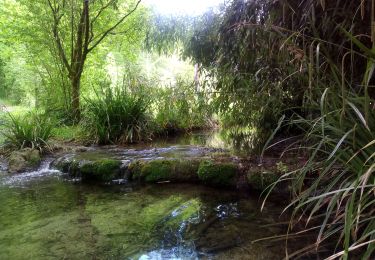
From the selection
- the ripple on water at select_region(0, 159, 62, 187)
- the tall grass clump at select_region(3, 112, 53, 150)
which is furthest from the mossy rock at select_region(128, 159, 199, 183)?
the tall grass clump at select_region(3, 112, 53, 150)

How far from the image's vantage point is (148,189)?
4047mm

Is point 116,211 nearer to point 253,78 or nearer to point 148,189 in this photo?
point 148,189

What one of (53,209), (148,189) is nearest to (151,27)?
(148,189)

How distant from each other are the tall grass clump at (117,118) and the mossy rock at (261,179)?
10.5ft

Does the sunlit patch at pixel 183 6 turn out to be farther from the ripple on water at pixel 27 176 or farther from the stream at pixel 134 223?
the ripple on water at pixel 27 176

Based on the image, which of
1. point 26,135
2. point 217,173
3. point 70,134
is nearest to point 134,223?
point 217,173

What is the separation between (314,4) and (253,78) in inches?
53.6

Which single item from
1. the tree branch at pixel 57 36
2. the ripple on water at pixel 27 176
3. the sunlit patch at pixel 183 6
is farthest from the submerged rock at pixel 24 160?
the sunlit patch at pixel 183 6

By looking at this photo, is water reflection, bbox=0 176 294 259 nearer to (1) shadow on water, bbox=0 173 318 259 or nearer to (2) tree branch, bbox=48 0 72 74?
(1) shadow on water, bbox=0 173 318 259

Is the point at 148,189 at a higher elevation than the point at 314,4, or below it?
below

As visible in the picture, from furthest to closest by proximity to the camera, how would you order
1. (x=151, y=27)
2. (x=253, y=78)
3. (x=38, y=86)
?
(x=38, y=86) < (x=151, y=27) < (x=253, y=78)

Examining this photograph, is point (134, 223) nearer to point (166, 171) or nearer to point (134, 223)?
point (134, 223)

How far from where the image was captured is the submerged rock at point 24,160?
194 inches

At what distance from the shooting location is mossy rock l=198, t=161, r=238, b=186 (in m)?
3.89
